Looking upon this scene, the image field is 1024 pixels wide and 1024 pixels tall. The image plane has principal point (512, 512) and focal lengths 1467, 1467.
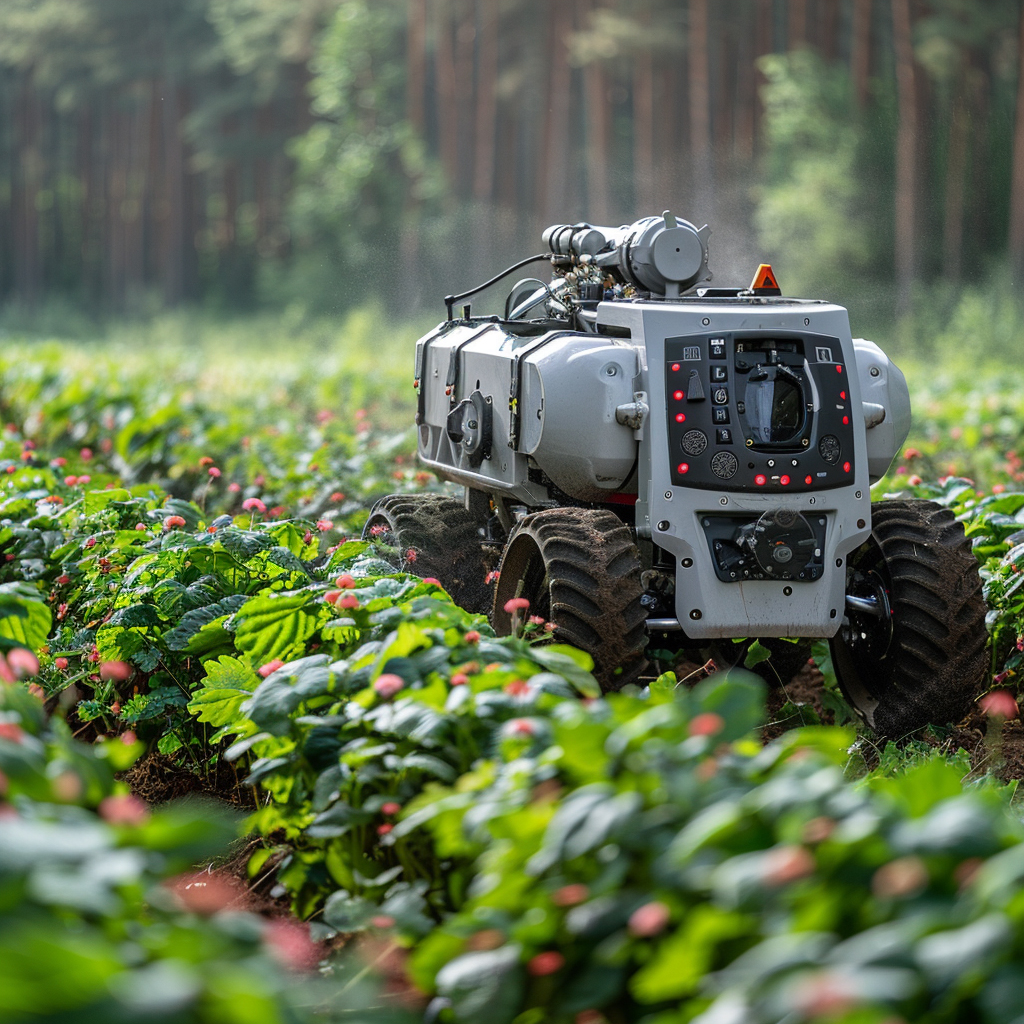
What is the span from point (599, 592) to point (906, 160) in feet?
81.3

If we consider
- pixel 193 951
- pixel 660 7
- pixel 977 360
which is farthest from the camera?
pixel 660 7

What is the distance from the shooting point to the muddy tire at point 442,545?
816 cm

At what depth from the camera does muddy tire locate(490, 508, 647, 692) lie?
5.84 meters

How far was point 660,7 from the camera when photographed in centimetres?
3478

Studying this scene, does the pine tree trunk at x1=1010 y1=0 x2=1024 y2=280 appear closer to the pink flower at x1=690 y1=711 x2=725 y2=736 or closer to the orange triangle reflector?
the orange triangle reflector

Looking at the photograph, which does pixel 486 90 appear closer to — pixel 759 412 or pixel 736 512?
pixel 759 412

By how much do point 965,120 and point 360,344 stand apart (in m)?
14.2

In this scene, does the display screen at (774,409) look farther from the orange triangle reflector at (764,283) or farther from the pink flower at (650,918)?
the pink flower at (650,918)

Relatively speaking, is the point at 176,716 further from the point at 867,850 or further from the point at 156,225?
the point at 156,225

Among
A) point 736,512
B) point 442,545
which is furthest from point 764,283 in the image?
point 442,545

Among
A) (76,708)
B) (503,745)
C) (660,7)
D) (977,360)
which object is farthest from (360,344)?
(503,745)

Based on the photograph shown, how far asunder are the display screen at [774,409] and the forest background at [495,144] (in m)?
18.3

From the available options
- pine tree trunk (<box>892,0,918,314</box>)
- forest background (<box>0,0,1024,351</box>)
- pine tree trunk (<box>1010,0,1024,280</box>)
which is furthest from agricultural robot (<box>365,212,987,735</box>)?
pine tree trunk (<box>892,0,918,314</box>)

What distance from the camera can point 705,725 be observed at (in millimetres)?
2914
